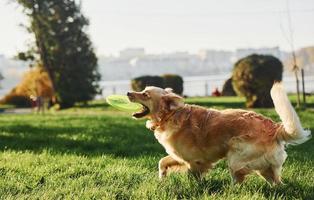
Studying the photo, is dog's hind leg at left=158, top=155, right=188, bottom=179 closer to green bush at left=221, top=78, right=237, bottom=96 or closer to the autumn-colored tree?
the autumn-colored tree

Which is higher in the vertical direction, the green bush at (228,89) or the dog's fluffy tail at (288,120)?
the dog's fluffy tail at (288,120)

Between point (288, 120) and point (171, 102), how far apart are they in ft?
4.86

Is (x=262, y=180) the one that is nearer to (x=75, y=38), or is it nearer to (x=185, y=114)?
(x=185, y=114)

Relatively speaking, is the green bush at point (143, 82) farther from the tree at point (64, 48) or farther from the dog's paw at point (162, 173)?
the dog's paw at point (162, 173)

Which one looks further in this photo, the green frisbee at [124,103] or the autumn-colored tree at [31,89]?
the autumn-colored tree at [31,89]

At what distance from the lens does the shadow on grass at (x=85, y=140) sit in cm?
1023

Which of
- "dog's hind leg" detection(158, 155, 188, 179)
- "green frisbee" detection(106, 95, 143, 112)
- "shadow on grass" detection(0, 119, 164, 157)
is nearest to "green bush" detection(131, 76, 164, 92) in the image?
"shadow on grass" detection(0, 119, 164, 157)

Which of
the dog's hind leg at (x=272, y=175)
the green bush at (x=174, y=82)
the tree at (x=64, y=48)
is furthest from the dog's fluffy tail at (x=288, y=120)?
the tree at (x=64, y=48)

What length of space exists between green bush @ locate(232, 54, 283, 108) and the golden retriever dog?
19281 mm

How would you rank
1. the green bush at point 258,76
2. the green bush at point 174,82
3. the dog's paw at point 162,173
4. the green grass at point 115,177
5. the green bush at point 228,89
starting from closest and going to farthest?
the green grass at point 115,177, the dog's paw at point 162,173, the green bush at point 258,76, the green bush at point 174,82, the green bush at point 228,89

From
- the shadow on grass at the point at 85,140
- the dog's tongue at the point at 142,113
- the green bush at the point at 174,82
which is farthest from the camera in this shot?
the green bush at the point at 174,82

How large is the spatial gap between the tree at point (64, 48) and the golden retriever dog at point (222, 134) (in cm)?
3036

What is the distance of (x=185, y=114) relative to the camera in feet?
21.3

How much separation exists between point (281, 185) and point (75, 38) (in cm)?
3211
